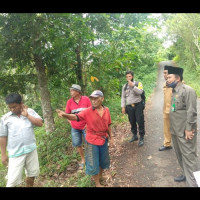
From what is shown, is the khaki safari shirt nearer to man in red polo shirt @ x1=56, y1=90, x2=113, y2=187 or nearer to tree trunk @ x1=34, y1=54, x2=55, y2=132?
man in red polo shirt @ x1=56, y1=90, x2=113, y2=187

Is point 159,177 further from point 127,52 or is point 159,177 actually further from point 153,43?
point 153,43

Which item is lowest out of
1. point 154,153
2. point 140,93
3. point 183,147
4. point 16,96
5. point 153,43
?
point 154,153

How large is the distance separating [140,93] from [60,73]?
2999mm


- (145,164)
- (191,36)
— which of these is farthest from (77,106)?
(191,36)

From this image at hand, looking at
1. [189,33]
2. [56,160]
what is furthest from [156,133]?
[189,33]

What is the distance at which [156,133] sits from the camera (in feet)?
18.0

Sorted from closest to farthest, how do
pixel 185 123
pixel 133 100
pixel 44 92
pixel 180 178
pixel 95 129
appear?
pixel 185 123
pixel 95 129
pixel 180 178
pixel 133 100
pixel 44 92

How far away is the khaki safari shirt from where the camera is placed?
2551mm

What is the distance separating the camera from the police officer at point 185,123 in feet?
8.42

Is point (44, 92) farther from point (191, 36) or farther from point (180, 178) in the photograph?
point (191, 36)

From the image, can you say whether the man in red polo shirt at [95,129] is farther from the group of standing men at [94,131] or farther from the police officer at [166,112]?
the police officer at [166,112]

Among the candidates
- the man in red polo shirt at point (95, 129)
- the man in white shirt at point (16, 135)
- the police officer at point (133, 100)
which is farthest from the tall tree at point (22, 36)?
the police officer at point (133, 100)

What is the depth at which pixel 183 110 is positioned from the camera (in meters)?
2.74

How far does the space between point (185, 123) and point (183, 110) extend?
0.70ft
